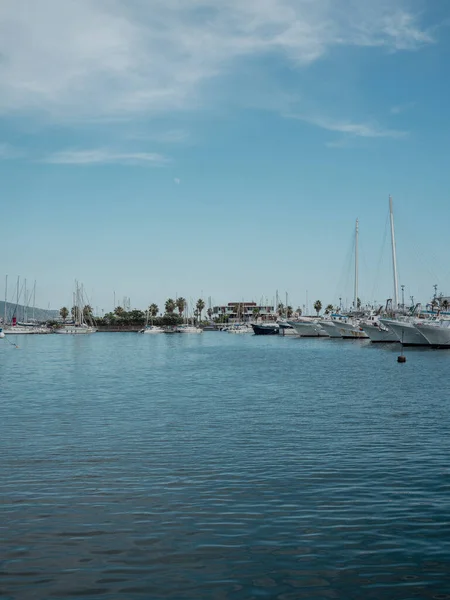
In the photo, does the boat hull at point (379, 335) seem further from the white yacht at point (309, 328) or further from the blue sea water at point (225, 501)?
the blue sea water at point (225, 501)

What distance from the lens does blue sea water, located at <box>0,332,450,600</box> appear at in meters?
11.0

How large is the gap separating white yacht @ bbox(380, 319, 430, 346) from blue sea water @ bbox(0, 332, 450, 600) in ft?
239

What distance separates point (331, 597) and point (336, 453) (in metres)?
11.0

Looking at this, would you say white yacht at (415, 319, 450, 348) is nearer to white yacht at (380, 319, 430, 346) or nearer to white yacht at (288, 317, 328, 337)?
white yacht at (380, 319, 430, 346)

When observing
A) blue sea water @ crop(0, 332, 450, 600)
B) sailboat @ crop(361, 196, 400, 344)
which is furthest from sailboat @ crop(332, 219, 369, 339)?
blue sea water @ crop(0, 332, 450, 600)

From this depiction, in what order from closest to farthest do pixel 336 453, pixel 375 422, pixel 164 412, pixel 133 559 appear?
pixel 133 559 < pixel 336 453 < pixel 375 422 < pixel 164 412

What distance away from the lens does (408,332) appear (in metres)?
105

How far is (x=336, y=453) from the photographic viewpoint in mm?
21094

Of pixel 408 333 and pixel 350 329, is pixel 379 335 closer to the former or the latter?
pixel 408 333

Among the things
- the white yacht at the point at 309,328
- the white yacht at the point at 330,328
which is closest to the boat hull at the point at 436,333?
the white yacht at the point at 330,328

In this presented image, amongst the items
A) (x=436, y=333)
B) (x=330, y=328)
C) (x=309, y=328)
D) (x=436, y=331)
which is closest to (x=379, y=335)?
(x=436, y=333)

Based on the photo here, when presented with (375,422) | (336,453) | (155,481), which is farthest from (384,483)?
(375,422)

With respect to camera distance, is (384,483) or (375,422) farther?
(375,422)

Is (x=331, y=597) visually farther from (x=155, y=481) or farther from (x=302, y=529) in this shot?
(x=155, y=481)
